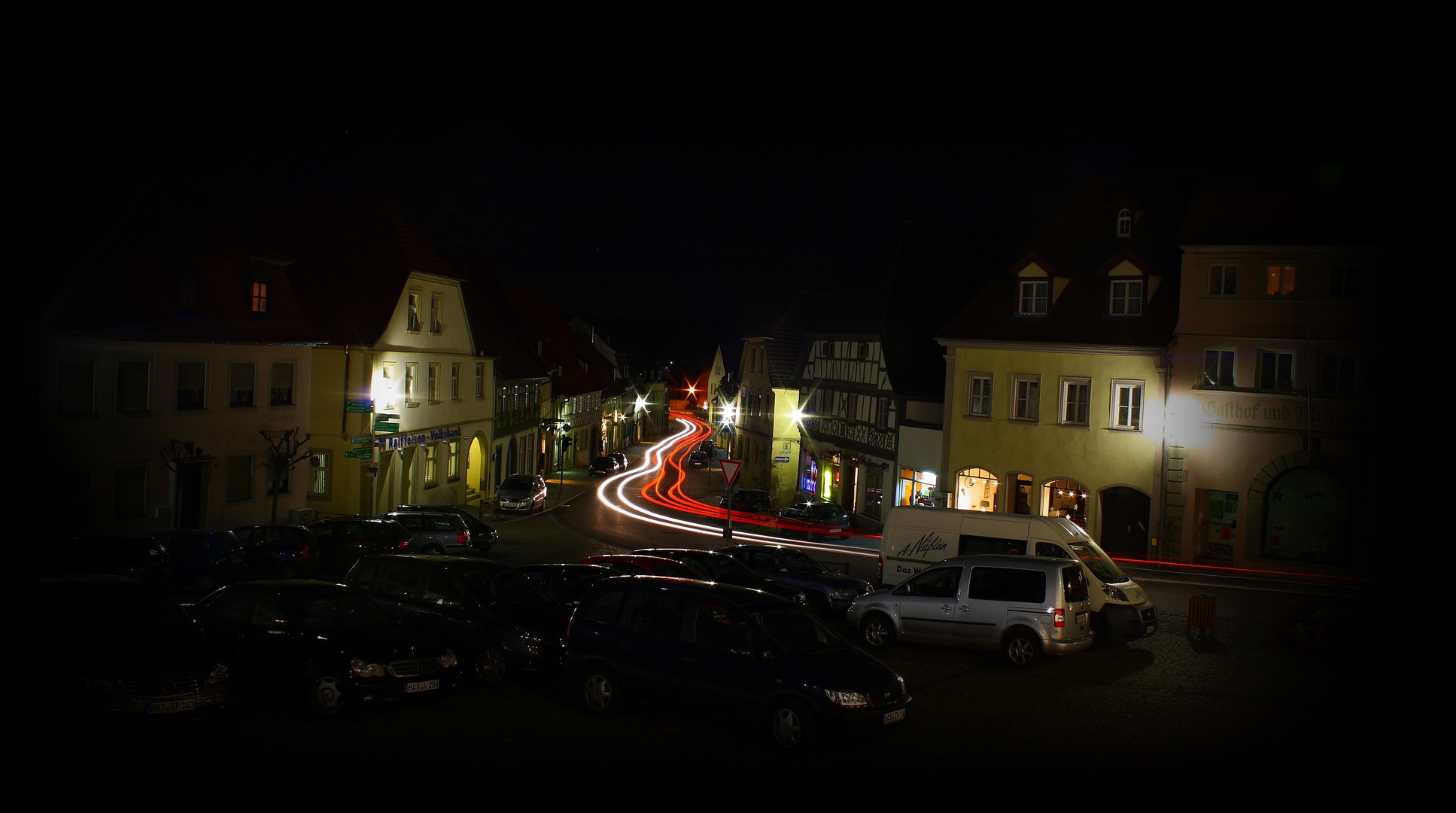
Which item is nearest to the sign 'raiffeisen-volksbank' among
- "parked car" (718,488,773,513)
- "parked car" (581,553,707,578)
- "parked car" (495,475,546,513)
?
"parked car" (495,475,546,513)

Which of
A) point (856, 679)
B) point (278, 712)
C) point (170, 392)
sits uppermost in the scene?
point (170, 392)

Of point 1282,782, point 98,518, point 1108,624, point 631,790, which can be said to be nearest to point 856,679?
point 631,790

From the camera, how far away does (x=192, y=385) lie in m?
29.0

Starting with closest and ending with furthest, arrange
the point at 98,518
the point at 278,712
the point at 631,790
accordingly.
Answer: the point at 631,790
the point at 278,712
the point at 98,518

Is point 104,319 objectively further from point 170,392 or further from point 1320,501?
point 1320,501

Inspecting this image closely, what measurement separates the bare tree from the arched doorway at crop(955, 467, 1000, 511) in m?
22.5

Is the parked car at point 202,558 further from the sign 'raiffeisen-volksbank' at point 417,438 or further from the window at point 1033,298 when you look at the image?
the window at point 1033,298

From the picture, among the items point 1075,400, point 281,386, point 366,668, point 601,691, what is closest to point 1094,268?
point 1075,400

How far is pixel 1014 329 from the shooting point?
A: 115 ft

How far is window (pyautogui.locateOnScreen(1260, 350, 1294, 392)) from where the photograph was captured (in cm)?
3030

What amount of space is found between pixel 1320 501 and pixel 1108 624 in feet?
59.6

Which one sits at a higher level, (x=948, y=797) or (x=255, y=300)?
(x=255, y=300)

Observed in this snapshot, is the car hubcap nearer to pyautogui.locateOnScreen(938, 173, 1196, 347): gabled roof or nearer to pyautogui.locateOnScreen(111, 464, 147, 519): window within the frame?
pyautogui.locateOnScreen(111, 464, 147, 519): window

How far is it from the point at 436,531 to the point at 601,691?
63.8ft
